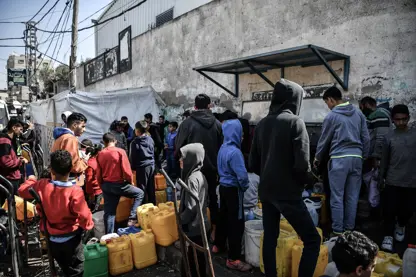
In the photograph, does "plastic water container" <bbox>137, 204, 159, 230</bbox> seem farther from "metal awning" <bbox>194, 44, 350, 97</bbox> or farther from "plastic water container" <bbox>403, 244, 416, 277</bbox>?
"metal awning" <bbox>194, 44, 350, 97</bbox>

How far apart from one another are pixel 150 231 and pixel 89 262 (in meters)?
Result: 0.90

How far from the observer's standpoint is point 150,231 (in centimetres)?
444

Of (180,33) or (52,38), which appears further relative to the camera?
(52,38)

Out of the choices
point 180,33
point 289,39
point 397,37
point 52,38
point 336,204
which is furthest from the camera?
point 52,38

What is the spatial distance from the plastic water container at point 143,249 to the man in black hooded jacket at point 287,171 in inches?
74.4

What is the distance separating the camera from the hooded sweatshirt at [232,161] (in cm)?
375

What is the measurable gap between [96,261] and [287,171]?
2.68 meters

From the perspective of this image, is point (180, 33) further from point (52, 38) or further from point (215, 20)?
point (52, 38)

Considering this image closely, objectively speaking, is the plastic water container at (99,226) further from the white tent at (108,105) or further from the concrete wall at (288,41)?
the white tent at (108,105)

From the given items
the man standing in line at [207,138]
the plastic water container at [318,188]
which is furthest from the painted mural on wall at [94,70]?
the plastic water container at [318,188]

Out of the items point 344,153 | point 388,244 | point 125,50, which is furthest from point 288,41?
point 125,50

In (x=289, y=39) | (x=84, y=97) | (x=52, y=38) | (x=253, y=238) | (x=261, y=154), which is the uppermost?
(x=52, y=38)

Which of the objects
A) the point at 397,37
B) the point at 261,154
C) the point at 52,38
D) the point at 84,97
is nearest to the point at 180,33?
the point at 84,97

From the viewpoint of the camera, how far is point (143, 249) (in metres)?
4.21
